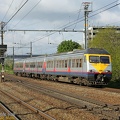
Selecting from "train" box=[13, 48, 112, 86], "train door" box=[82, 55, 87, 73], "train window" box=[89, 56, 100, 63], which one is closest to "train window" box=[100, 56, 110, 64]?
"train" box=[13, 48, 112, 86]

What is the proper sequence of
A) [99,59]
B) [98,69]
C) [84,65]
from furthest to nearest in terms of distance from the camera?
[99,59] < [84,65] < [98,69]

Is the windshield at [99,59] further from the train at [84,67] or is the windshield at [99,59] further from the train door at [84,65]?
the train door at [84,65]

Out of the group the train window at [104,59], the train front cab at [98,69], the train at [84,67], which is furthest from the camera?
the train window at [104,59]

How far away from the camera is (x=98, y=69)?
85.4 ft

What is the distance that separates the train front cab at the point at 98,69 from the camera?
1010 inches

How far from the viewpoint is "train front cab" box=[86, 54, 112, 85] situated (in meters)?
25.7

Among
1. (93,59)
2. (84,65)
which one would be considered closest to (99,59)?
(93,59)

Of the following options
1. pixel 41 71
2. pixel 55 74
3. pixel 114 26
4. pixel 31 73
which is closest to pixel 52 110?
pixel 55 74

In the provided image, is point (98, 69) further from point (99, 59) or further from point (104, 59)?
point (104, 59)

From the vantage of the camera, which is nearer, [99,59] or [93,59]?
[93,59]

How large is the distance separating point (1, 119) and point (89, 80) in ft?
51.9

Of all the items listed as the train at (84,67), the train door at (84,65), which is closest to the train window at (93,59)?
the train at (84,67)

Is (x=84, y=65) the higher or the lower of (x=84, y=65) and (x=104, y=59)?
the lower

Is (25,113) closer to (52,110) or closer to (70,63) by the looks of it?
(52,110)
